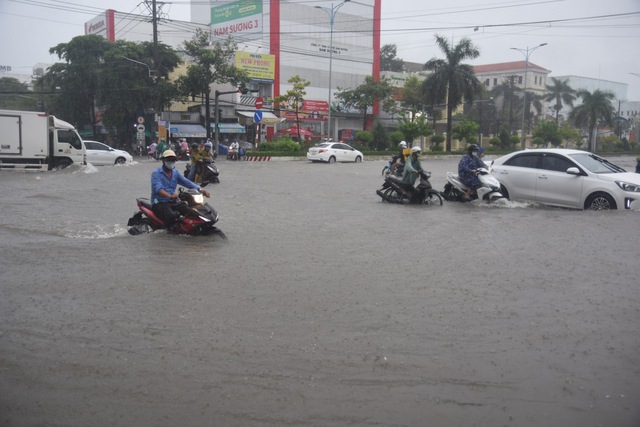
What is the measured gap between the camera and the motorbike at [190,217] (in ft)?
30.1

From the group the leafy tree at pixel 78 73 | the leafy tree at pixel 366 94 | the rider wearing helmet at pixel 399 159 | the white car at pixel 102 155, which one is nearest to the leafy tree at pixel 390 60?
the leafy tree at pixel 366 94

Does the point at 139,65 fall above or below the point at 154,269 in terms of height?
above

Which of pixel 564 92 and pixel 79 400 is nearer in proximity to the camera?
pixel 79 400

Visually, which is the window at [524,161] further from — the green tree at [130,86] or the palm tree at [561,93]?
the palm tree at [561,93]

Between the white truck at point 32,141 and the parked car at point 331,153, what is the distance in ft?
51.2

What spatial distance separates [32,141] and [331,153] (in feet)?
60.0

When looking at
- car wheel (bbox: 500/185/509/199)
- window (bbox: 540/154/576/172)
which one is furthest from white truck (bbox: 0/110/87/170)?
window (bbox: 540/154/576/172)

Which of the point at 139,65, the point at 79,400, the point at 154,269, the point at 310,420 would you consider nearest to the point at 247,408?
the point at 310,420

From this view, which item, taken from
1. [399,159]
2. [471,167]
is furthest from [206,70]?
[471,167]

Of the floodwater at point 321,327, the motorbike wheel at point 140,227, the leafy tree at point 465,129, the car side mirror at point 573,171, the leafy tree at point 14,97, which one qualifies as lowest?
the floodwater at point 321,327

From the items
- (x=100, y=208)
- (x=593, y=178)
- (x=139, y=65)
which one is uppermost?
(x=139, y=65)

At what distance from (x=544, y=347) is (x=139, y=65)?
44919mm

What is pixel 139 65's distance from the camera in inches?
1764

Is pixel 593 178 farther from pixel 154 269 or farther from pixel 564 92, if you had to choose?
pixel 564 92
